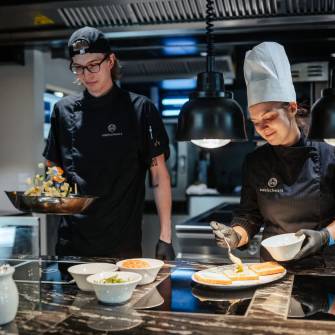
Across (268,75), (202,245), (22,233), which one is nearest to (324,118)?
(268,75)

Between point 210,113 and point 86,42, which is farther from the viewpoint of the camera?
point 86,42

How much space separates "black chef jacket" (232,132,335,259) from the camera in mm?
2246

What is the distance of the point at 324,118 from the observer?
6.56 feet

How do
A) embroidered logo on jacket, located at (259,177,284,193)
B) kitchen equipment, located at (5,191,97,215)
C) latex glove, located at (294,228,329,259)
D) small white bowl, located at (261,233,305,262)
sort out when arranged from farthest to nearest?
embroidered logo on jacket, located at (259,177,284,193), latex glove, located at (294,228,329,259), small white bowl, located at (261,233,305,262), kitchen equipment, located at (5,191,97,215)

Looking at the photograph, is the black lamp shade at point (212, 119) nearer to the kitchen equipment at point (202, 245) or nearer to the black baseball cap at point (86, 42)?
the black baseball cap at point (86, 42)

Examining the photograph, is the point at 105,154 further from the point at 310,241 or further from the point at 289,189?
the point at 310,241

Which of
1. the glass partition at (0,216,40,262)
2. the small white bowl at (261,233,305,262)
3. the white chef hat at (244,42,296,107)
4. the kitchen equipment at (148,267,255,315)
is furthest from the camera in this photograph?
the glass partition at (0,216,40,262)

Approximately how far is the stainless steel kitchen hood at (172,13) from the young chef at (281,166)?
2.00ft

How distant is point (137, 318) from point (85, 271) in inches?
19.1

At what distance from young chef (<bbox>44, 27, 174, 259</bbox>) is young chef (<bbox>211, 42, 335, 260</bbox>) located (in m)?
0.51

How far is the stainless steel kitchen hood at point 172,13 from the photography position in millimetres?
2686

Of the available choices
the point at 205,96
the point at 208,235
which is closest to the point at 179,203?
the point at 208,235

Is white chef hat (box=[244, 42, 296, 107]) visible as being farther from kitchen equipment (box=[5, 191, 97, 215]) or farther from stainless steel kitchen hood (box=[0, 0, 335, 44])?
kitchen equipment (box=[5, 191, 97, 215])

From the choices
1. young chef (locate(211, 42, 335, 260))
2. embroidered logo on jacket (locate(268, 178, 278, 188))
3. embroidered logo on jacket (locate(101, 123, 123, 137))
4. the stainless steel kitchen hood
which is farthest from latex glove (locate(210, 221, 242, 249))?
the stainless steel kitchen hood
